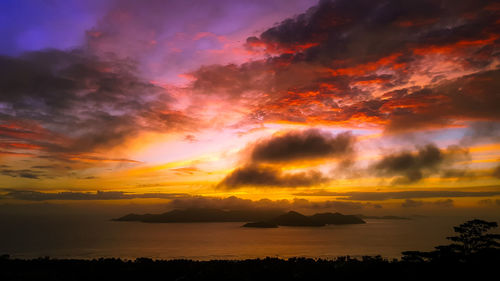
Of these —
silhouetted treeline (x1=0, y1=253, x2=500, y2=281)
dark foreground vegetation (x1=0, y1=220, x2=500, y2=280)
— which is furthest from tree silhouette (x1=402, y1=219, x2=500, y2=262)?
silhouetted treeline (x1=0, y1=253, x2=500, y2=281)

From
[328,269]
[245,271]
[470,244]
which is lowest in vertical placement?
[245,271]

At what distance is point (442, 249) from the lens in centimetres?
2430

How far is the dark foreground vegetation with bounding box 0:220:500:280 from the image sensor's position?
19656mm

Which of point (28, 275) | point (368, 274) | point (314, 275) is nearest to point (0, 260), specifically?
point (28, 275)

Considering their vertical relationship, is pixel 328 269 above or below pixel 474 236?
below

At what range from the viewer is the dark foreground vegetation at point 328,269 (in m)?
19.7

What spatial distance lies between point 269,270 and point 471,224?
16.6m

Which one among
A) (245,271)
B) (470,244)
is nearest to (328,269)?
(245,271)

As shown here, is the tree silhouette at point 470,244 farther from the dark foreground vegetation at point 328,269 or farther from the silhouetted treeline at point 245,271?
the silhouetted treeline at point 245,271

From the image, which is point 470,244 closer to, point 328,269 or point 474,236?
point 474,236

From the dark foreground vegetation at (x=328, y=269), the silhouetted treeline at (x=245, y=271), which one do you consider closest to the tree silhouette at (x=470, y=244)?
the dark foreground vegetation at (x=328, y=269)

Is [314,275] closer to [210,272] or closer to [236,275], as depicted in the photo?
[236,275]

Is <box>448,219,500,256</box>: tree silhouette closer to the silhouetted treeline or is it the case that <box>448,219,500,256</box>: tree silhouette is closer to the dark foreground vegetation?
the dark foreground vegetation

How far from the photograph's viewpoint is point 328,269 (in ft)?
80.1
